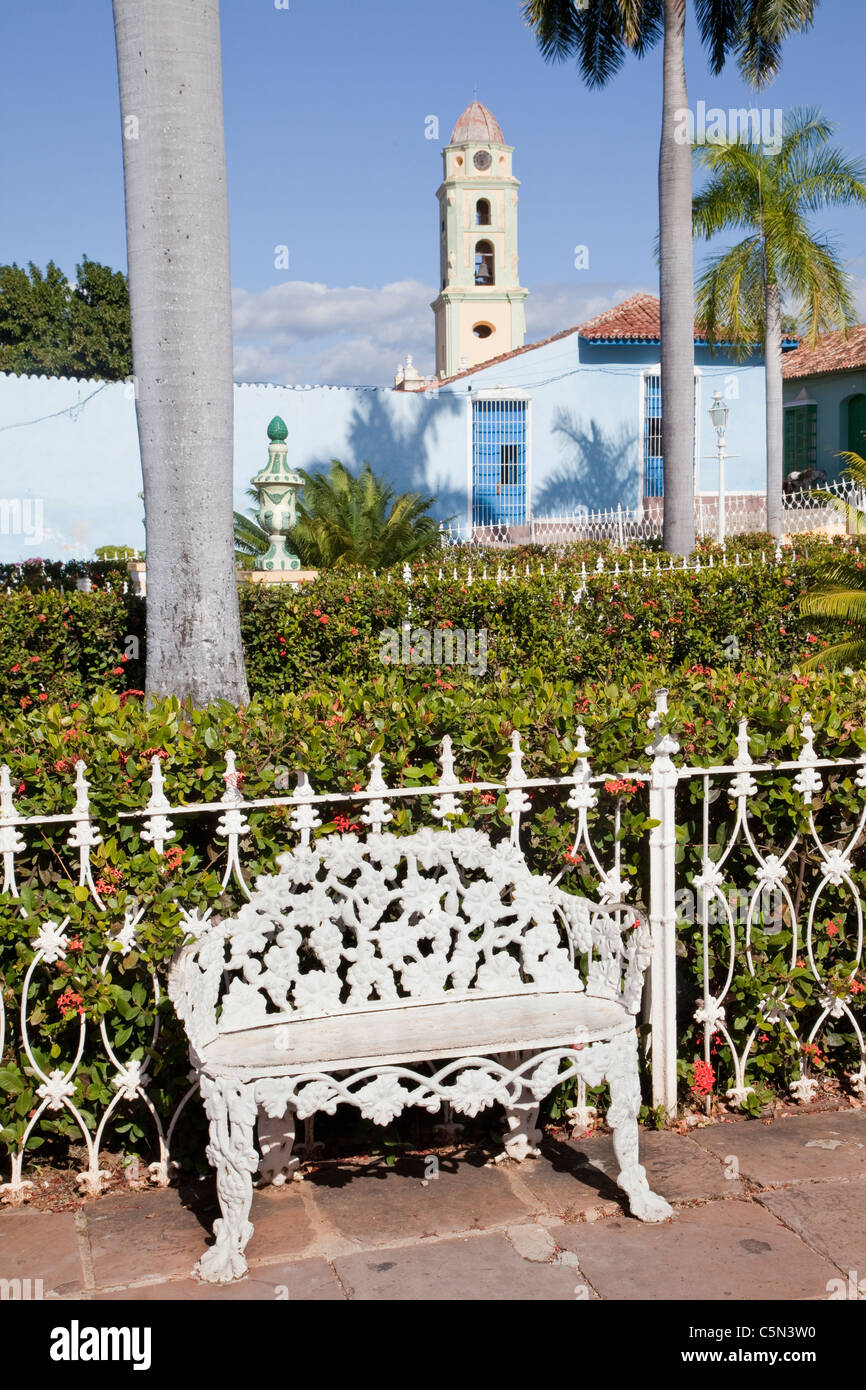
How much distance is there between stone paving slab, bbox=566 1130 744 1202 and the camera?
3.46m

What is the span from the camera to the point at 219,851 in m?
3.67

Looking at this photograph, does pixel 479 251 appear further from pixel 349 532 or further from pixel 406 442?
pixel 349 532

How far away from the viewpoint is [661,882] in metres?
3.86

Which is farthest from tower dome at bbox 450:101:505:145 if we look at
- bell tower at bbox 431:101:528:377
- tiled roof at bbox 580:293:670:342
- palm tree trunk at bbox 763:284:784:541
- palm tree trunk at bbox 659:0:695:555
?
palm tree trunk at bbox 659:0:695:555

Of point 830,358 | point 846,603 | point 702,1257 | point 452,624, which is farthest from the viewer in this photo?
point 830,358

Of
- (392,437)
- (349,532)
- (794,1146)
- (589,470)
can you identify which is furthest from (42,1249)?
(589,470)

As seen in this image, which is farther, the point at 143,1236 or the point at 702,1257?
the point at 143,1236

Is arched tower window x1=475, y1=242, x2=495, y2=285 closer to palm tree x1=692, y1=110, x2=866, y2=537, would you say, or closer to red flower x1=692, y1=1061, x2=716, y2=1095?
palm tree x1=692, y1=110, x2=866, y2=537

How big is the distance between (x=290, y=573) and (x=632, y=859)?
6.01 metres

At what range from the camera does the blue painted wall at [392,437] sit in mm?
21188

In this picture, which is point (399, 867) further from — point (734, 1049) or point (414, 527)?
point (414, 527)

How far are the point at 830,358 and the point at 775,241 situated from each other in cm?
1307

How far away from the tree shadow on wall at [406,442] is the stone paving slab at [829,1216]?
2052 centimetres
